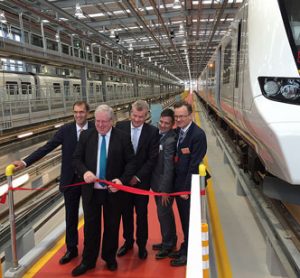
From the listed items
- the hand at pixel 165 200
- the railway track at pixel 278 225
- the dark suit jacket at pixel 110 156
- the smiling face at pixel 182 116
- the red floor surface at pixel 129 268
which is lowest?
the red floor surface at pixel 129 268

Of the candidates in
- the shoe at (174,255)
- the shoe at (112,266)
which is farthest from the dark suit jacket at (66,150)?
the shoe at (174,255)

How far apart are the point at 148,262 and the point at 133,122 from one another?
4.73 feet

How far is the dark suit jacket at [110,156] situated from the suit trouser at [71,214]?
36cm

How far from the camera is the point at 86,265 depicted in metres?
3.29

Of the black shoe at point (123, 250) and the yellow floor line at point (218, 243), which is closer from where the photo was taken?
the yellow floor line at point (218, 243)

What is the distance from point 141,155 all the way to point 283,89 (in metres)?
1.41

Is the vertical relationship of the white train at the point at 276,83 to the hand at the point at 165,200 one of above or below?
above

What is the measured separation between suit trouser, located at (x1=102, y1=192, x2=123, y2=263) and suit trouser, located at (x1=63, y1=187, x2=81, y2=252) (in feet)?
1.34

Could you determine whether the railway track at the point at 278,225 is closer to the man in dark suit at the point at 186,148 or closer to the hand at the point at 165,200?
the man in dark suit at the point at 186,148

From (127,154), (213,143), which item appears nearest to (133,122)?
(127,154)

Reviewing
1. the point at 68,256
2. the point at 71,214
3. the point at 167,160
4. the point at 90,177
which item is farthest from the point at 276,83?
the point at 68,256

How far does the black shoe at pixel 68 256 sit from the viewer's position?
11.5 feet

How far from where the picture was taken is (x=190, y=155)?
315 centimetres

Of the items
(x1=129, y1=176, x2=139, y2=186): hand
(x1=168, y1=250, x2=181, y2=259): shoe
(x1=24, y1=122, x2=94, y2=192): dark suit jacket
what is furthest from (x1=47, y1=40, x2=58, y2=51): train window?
(x1=168, y1=250, x2=181, y2=259): shoe
